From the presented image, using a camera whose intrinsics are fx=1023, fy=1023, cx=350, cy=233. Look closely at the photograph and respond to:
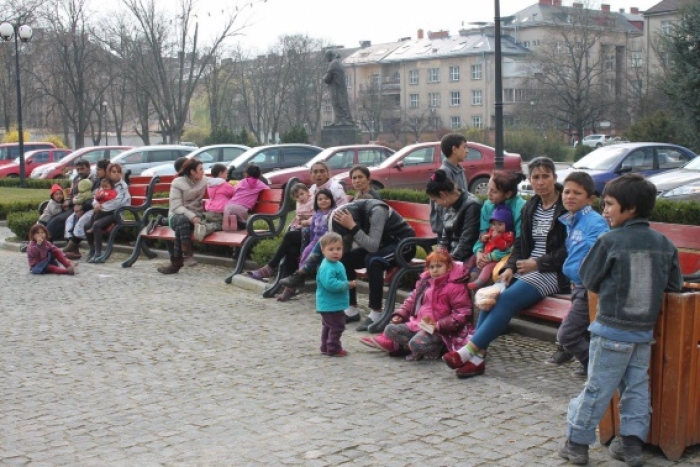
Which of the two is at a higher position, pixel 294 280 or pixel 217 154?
pixel 217 154

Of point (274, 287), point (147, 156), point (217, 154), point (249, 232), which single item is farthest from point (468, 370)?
point (147, 156)

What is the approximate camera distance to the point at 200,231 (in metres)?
12.1

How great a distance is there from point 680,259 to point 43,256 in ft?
26.8

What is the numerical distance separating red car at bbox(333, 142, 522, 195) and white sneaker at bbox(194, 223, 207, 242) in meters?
8.98

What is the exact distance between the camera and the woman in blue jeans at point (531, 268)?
6.63m

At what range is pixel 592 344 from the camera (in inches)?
197

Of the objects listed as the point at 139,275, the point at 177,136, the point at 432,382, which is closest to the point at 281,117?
the point at 177,136

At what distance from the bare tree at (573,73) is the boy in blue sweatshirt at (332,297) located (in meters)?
60.4

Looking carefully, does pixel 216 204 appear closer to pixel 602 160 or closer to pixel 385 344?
pixel 385 344

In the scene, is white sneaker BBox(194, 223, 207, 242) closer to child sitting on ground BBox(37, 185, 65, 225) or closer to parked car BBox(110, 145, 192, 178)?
child sitting on ground BBox(37, 185, 65, 225)

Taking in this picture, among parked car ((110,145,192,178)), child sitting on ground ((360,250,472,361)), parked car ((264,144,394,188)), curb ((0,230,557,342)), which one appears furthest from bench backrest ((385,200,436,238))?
parked car ((110,145,192,178))

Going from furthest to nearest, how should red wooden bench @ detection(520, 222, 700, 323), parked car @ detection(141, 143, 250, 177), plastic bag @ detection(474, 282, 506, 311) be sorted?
1. parked car @ detection(141, 143, 250, 177)
2. red wooden bench @ detection(520, 222, 700, 323)
3. plastic bag @ detection(474, 282, 506, 311)

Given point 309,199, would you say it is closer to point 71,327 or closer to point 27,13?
point 71,327

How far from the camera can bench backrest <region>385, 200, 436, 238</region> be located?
31.1 feet
